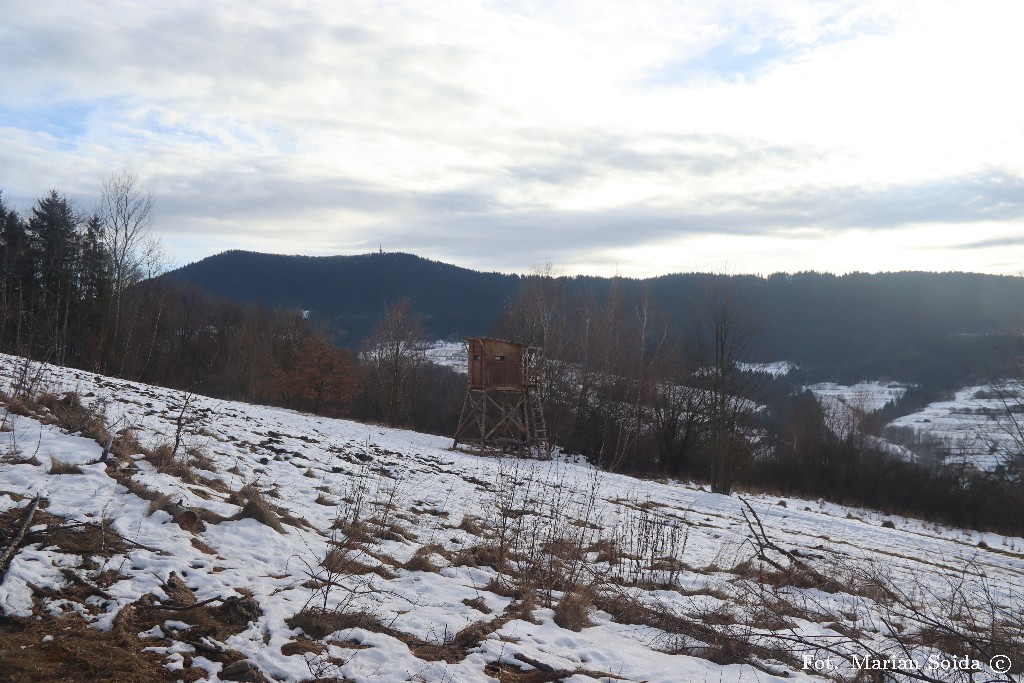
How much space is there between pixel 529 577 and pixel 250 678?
3.61 meters

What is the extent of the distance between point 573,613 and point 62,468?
5150mm

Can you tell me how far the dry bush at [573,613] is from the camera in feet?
18.9

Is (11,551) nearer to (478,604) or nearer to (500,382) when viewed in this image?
(478,604)

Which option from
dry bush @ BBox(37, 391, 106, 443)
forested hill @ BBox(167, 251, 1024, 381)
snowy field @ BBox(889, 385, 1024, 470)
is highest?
forested hill @ BBox(167, 251, 1024, 381)

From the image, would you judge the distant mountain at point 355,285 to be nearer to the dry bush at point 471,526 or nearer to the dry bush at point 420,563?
the dry bush at point 471,526

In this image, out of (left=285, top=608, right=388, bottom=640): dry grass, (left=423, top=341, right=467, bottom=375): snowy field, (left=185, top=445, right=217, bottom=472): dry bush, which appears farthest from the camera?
(left=423, top=341, right=467, bottom=375): snowy field

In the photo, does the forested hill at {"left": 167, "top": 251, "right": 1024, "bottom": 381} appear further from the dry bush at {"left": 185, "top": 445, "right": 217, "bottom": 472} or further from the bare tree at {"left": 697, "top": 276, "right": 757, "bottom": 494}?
the dry bush at {"left": 185, "top": 445, "right": 217, "bottom": 472}

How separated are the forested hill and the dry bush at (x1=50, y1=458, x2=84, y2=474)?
5359 centimetres

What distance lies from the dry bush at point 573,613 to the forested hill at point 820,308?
5288 cm

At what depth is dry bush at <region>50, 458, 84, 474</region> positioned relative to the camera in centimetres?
625

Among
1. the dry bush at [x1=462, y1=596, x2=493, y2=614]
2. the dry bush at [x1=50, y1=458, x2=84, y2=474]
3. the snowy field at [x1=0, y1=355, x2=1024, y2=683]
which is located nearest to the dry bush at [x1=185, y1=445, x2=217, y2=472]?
the snowy field at [x1=0, y1=355, x2=1024, y2=683]

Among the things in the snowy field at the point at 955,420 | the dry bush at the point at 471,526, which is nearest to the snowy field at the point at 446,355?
the snowy field at the point at 955,420

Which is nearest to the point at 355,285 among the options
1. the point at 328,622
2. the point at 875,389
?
the point at 875,389

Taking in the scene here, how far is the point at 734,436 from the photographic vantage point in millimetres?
28281
